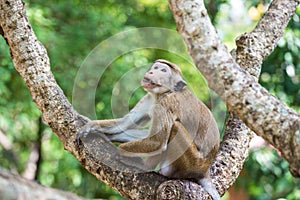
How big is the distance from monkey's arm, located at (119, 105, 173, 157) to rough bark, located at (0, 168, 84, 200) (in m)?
0.76

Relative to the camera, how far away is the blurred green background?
629 centimetres

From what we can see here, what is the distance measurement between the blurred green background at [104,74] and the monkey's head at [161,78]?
4.49 feet

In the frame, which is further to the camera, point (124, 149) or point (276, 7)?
point (276, 7)

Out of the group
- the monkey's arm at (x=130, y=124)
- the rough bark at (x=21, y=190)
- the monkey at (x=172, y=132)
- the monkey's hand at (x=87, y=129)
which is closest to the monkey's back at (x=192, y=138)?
the monkey at (x=172, y=132)

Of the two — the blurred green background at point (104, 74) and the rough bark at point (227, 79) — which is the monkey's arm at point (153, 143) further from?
the blurred green background at point (104, 74)

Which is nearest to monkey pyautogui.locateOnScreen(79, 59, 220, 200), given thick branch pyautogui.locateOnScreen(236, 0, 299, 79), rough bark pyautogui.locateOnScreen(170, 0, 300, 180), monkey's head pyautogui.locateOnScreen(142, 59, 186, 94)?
monkey's head pyautogui.locateOnScreen(142, 59, 186, 94)

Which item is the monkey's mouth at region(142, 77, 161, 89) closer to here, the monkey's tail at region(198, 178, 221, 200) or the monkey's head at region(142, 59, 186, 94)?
the monkey's head at region(142, 59, 186, 94)

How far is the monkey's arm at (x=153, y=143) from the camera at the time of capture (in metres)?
3.84

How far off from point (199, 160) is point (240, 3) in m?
3.24

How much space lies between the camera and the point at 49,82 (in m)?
3.85

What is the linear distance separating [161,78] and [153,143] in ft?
1.53

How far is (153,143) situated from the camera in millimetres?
3875

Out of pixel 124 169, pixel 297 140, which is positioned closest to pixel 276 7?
pixel 124 169

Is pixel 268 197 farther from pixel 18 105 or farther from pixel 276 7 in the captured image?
pixel 276 7
